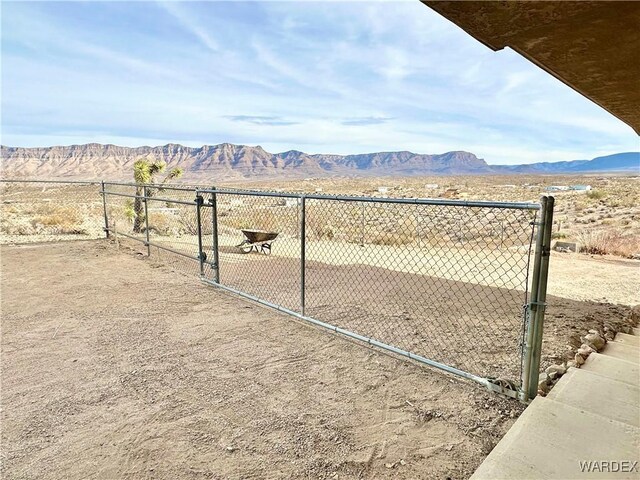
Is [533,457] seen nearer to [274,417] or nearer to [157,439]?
[274,417]

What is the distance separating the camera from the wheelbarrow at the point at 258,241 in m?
10.9

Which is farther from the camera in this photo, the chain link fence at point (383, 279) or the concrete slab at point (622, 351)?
the concrete slab at point (622, 351)

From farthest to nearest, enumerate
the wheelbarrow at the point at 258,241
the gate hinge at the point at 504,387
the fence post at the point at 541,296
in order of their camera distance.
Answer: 1. the wheelbarrow at the point at 258,241
2. the gate hinge at the point at 504,387
3. the fence post at the point at 541,296

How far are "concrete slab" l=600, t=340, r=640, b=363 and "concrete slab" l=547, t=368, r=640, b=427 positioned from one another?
0.97m

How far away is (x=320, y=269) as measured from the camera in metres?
9.27

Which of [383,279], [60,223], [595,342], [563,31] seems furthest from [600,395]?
[60,223]

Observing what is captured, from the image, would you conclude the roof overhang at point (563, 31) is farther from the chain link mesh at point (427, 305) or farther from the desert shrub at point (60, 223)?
the desert shrub at point (60, 223)

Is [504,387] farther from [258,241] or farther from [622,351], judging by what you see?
[258,241]

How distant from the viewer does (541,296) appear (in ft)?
9.71

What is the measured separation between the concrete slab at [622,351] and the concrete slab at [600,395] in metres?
0.97

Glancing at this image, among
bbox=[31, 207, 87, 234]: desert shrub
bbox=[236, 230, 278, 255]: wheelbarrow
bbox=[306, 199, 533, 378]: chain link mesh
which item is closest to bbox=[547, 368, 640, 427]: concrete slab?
bbox=[306, 199, 533, 378]: chain link mesh

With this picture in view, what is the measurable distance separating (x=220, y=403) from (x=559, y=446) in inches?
94.8

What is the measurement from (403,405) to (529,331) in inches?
45.1

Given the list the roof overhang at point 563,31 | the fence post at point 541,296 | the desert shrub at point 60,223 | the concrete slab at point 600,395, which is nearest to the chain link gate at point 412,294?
the fence post at point 541,296
